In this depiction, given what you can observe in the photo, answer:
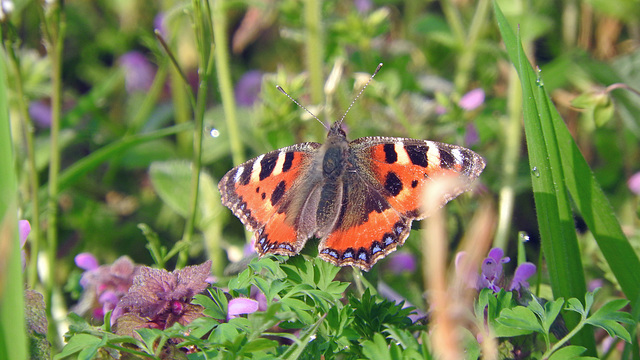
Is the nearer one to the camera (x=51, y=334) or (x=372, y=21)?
(x=51, y=334)

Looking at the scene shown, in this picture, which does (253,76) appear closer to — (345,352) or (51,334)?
(51,334)

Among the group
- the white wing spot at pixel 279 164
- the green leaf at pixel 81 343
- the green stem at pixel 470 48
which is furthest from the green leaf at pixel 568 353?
the green stem at pixel 470 48

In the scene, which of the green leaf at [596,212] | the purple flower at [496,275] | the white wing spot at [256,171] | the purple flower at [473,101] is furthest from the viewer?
the purple flower at [473,101]

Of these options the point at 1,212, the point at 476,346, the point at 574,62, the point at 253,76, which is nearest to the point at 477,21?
the point at 574,62

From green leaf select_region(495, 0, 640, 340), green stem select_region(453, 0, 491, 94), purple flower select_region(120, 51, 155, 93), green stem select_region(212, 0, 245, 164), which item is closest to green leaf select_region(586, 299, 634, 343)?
green leaf select_region(495, 0, 640, 340)

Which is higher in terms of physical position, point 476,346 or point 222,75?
point 222,75

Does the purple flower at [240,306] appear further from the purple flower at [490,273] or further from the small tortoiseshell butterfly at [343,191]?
the purple flower at [490,273]

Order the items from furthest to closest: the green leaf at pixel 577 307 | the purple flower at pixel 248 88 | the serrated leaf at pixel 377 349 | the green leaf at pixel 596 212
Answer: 1. the purple flower at pixel 248 88
2. the green leaf at pixel 596 212
3. the green leaf at pixel 577 307
4. the serrated leaf at pixel 377 349
